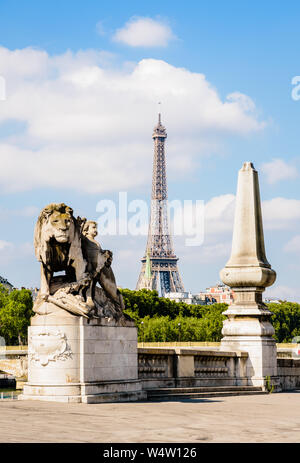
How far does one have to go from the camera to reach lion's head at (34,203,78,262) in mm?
16766

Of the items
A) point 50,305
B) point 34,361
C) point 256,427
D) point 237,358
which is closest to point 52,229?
point 50,305

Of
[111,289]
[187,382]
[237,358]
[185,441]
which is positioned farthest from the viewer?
[237,358]

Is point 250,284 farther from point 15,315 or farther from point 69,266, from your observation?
point 15,315

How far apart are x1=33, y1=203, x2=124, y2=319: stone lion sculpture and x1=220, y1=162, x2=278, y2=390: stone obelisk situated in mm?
7017

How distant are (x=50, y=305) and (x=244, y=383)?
28.2 feet

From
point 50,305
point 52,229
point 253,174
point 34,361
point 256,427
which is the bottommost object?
point 256,427

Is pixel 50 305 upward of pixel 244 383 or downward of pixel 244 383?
upward

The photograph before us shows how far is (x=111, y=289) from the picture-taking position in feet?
58.6

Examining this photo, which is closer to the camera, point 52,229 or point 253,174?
point 52,229

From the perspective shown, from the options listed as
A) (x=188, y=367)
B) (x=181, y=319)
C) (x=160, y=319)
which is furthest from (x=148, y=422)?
(x=181, y=319)

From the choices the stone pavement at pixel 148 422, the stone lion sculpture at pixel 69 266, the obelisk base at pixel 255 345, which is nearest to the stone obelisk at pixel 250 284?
the obelisk base at pixel 255 345

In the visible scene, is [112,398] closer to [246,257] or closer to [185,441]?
[185,441]

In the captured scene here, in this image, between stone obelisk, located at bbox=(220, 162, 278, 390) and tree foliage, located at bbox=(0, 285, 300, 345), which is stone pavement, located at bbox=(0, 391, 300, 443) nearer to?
stone obelisk, located at bbox=(220, 162, 278, 390)

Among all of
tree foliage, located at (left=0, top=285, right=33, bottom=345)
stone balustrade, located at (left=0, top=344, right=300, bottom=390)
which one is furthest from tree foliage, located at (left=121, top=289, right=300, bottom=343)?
stone balustrade, located at (left=0, top=344, right=300, bottom=390)
